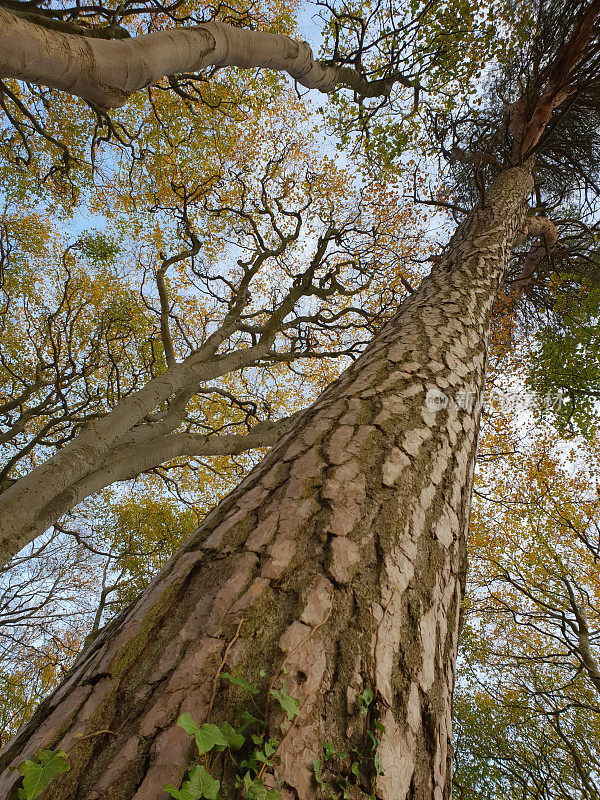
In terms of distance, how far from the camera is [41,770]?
64 cm

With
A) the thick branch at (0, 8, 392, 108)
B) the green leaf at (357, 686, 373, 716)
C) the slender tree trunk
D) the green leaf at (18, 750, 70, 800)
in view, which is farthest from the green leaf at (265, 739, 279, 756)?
the thick branch at (0, 8, 392, 108)

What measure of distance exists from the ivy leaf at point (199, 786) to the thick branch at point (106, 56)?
3408 millimetres

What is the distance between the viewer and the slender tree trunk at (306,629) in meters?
0.70

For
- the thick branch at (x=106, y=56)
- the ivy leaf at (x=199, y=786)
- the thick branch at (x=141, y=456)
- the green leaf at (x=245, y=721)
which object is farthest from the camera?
the thick branch at (x=141, y=456)

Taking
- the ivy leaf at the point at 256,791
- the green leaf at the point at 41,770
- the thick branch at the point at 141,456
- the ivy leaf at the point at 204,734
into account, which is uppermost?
the thick branch at the point at 141,456

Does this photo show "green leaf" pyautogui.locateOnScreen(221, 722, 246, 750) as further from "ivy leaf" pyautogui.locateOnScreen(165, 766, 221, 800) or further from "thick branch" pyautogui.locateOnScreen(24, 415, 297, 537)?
"thick branch" pyautogui.locateOnScreen(24, 415, 297, 537)

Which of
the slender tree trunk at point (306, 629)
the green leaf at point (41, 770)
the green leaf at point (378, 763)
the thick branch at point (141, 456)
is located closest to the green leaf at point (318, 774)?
the slender tree trunk at point (306, 629)

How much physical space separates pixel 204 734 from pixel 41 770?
0.28 metres

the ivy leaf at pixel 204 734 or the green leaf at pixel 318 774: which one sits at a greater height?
the green leaf at pixel 318 774

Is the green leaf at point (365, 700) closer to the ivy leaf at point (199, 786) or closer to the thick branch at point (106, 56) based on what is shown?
the ivy leaf at point (199, 786)

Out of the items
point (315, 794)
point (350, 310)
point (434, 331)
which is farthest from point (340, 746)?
point (350, 310)

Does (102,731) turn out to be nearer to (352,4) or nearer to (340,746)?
(340,746)

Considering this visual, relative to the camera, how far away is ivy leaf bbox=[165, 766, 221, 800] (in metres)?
0.59

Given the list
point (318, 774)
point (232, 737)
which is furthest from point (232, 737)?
point (318, 774)
